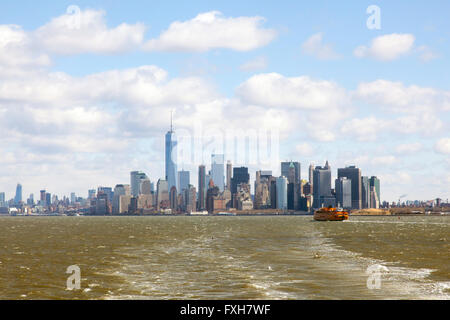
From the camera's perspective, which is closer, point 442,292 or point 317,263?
point 442,292

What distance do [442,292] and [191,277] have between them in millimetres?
16680

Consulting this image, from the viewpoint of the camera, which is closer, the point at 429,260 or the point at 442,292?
the point at 442,292

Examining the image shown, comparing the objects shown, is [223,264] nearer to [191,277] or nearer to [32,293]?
[191,277]

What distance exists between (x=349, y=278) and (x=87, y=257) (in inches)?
1194

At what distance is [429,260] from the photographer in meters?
52.1
